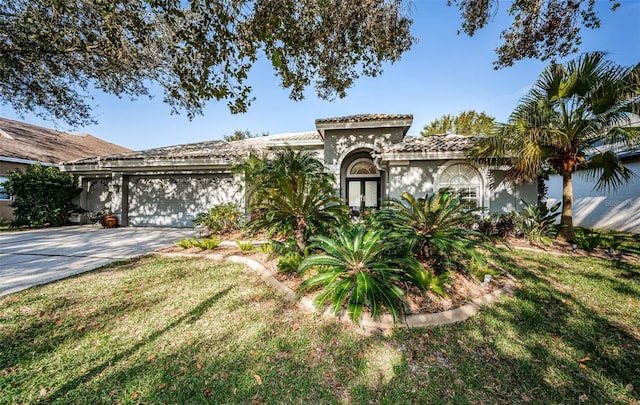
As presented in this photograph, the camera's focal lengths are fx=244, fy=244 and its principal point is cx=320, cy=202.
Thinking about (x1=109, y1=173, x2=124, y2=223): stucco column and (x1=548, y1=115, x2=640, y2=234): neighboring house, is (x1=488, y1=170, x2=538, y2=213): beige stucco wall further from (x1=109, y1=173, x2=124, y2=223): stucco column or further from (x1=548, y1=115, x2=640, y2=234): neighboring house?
A: (x1=109, y1=173, x2=124, y2=223): stucco column

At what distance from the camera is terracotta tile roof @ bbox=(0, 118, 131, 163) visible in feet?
47.3

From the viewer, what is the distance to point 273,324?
130 inches

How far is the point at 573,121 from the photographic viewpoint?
704cm

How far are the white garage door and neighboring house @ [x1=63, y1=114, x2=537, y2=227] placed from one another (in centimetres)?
5

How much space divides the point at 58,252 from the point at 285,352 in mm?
8142

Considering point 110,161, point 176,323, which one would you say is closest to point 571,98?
point 176,323

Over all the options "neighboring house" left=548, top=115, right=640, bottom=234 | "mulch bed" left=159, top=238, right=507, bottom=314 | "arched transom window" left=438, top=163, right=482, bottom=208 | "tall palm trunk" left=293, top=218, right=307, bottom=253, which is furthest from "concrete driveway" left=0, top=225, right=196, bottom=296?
"neighboring house" left=548, top=115, right=640, bottom=234

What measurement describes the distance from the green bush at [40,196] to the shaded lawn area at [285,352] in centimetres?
1115

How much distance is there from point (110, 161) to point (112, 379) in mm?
12992

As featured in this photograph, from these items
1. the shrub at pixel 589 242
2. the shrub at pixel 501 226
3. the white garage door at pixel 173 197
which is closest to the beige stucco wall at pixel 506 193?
the shrub at pixel 501 226

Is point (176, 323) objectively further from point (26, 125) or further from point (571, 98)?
point (26, 125)

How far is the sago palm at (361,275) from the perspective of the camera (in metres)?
3.10

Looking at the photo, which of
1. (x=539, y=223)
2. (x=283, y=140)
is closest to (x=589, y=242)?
(x=539, y=223)

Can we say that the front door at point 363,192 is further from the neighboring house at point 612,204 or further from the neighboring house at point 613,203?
the neighboring house at point 612,204
